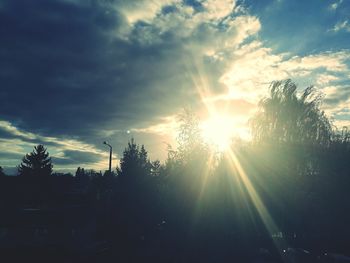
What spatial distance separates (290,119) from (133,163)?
568 inches

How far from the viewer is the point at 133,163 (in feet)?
49.5

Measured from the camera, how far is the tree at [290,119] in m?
23.2

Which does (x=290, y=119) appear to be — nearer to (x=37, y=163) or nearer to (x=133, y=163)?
(x=133, y=163)

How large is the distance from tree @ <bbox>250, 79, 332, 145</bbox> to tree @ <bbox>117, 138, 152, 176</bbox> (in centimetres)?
1016

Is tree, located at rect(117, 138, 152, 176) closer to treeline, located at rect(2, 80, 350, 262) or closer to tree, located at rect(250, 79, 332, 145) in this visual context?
treeline, located at rect(2, 80, 350, 262)

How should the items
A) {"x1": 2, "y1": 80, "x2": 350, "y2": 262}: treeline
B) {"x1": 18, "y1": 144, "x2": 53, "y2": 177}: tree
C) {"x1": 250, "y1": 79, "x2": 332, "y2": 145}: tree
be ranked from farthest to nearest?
{"x1": 18, "y1": 144, "x2": 53, "y2": 177}: tree → {"x1": 250, "y1": 79, "x2": 332, "y2": 145}: tree → {"x1": 2, "y1": 80, "x2": 350, "y2": 262}: treeline

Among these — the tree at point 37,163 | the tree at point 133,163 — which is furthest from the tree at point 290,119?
the tree at point 37,163

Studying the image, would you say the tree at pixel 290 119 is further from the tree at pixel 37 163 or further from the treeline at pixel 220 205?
the tree at pixel 37 163

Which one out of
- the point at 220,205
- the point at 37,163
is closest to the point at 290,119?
the point at 220,205

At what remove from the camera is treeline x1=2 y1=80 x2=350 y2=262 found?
13.1 m

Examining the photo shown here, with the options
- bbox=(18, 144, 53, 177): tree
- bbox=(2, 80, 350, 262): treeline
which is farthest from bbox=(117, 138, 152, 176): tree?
bbox=(18, 144, 53, 177): tree

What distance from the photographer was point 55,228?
50.6 feet

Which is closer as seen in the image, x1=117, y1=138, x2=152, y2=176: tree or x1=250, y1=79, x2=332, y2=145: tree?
x1=117, y1=138, x2=152, y2=176: tree

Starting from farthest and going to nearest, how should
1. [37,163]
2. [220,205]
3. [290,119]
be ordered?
[37,163] < [290,119] < [220,205]
